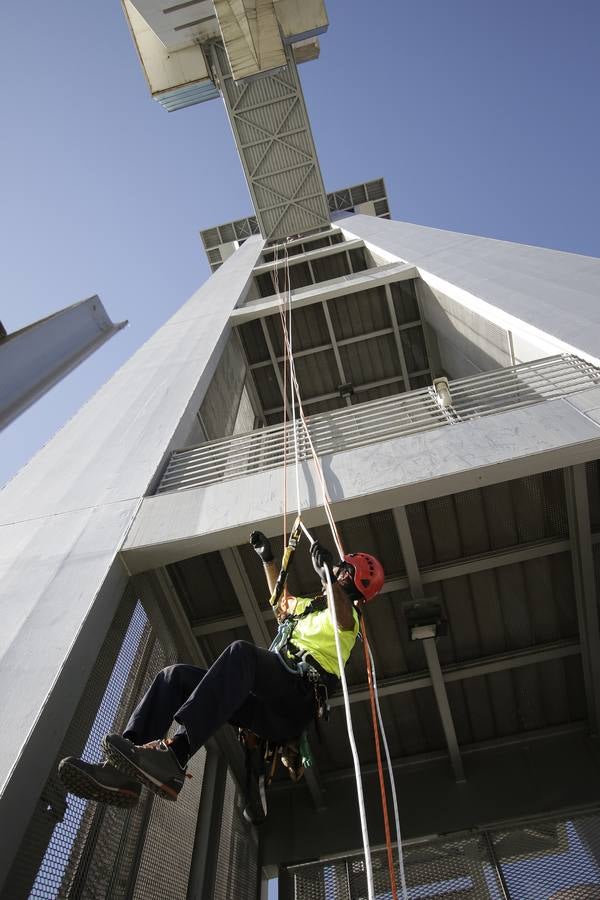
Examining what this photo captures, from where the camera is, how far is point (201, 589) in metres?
6.16

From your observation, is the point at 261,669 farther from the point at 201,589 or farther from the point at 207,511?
the point at 201,589

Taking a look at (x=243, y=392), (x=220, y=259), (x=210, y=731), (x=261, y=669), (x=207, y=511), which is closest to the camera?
(x=210, y=731)

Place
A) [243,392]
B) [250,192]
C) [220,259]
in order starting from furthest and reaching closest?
[220,259]
[250,192]
[243,392]

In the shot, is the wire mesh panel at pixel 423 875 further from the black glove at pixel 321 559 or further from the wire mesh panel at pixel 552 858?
the black glove at pixel 321 559

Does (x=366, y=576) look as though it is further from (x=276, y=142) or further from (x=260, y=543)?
(x=276, y=142)

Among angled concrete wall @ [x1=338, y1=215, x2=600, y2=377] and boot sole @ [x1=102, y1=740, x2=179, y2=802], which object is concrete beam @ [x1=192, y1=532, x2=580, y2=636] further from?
boot sole @ [x1=102, y1=740, x2=179, y2=802]

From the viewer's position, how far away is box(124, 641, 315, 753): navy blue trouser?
10.5 ft

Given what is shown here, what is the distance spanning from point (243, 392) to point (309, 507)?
8.40 m

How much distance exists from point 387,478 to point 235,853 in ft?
13.8

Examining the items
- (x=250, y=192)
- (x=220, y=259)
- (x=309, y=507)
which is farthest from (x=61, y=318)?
(x=220, y=259)

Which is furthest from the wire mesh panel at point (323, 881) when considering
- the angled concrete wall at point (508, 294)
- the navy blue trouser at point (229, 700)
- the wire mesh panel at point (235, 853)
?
the angled concrete wall at point (508, 294)

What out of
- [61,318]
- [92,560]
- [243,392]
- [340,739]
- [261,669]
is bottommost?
[340,739]

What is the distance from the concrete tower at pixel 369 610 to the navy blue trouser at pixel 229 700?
29.5 inches

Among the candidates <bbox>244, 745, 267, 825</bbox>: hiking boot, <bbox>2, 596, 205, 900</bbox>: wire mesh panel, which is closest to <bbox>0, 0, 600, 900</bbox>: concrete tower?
<bbox>2, 596, 205, 900</bbox>: wire mesh panel
